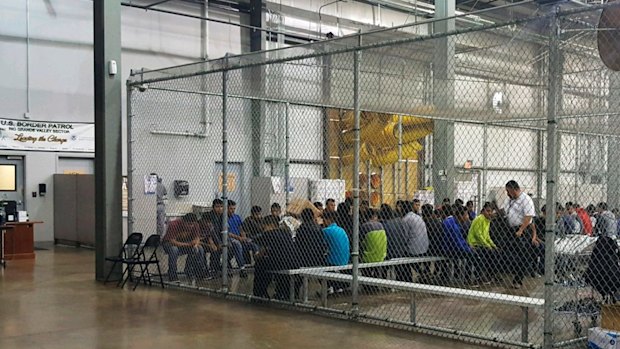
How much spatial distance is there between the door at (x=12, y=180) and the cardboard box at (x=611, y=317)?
13.9m

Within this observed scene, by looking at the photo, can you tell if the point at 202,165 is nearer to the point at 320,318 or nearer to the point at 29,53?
the point at 29,53

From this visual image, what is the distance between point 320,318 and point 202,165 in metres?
10.9

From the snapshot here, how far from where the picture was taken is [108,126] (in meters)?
10.2

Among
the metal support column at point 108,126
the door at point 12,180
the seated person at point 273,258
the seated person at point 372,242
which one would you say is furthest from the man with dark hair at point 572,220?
the door at point 12,180

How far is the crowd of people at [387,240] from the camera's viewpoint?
8.99 metres

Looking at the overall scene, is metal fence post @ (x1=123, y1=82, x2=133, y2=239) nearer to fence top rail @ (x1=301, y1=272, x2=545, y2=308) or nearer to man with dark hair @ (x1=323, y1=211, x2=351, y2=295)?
man with dark hair @ (x1=323, y1=211, x2=351, y2=295)

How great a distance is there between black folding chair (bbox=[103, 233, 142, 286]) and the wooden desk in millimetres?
4181

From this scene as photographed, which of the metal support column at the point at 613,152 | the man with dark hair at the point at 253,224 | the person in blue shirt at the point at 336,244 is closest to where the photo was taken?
the metal support column at the point at 613,152

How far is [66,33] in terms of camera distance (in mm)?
16844

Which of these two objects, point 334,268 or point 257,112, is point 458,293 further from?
point 257,112

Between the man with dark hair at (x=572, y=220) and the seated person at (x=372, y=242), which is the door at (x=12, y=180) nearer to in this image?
the seated person at (x=372, y=242)

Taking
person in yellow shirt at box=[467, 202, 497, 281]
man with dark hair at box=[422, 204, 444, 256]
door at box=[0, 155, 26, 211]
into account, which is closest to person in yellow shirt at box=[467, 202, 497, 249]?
person in yellow shirt at box=[467, 202, 497, 281]

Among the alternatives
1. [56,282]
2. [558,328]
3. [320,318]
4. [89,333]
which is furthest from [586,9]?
[56,282]

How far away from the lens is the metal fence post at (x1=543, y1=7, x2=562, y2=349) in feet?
19.0
